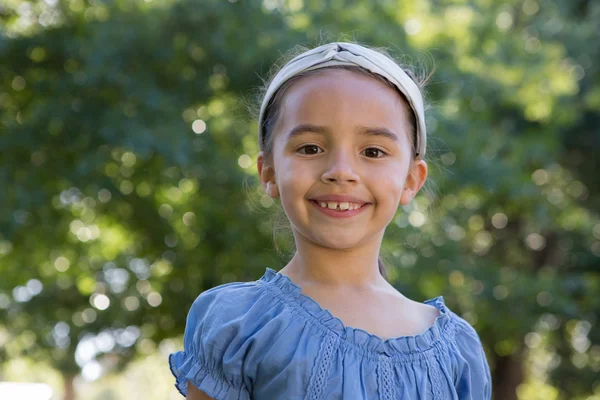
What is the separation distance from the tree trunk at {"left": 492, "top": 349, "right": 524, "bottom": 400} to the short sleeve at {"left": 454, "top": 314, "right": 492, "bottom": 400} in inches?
497

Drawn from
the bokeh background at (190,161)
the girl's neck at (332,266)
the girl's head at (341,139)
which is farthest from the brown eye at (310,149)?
the bokeh background at (190,161)

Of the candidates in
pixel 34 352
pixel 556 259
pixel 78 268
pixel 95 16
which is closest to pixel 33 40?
pixel 95 16

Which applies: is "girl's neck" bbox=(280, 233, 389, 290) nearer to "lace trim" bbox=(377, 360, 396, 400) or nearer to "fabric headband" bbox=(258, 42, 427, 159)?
"lace trim" bbox=(377, 360, 396, 400)

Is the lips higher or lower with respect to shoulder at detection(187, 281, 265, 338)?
higher

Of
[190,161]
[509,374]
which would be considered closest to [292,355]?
[190,161]

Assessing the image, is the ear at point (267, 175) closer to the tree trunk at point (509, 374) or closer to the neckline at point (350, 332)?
the neckline at point (350, 332)

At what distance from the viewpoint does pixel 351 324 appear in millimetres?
2150

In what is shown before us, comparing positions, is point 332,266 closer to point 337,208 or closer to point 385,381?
point 337,208

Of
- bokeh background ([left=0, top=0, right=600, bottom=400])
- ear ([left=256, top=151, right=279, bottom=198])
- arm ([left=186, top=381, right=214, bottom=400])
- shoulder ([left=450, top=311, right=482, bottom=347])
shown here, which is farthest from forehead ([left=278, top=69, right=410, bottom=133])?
bokeh background ([left=0, top=0, right=600, bottom=400])

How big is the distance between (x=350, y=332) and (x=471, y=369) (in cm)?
36

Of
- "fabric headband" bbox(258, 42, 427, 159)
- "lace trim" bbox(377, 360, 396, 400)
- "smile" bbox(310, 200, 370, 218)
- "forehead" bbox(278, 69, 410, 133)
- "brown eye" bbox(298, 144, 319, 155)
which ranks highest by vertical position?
"fabric headband" bbox(258, 42, 427, 159)

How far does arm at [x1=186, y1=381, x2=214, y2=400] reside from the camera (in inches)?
83.2

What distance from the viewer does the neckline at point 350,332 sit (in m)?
2.11

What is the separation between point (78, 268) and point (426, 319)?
7.59 meters
